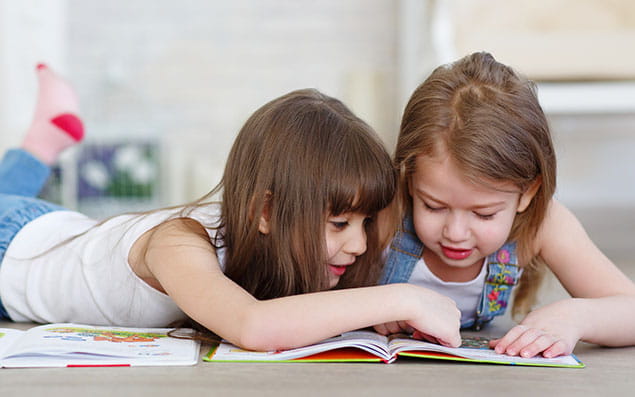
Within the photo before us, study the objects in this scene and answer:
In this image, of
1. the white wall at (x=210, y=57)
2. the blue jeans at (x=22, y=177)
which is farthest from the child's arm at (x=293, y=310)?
the white wall at (x=210, y=57)

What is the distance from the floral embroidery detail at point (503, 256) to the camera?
1.26 metres

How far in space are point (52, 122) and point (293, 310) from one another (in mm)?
1104

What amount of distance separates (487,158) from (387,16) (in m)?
3.25

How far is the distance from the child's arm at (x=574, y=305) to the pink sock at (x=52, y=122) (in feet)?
3.67

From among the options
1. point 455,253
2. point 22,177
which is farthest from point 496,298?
point 22,177

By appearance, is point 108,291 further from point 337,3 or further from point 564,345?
point 337,3

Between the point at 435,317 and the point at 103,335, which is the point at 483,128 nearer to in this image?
the point at 435,317

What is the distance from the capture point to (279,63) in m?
4.18

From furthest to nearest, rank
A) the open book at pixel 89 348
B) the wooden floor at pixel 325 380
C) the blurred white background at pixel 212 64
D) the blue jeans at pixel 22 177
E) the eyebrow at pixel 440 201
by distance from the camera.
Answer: the blurred white background at pixel 212 64 → the blue jeans at pixel 22 177 → the eyebrow at pixel 440 201 → the open book at pixel 89 348 → the wooden floor at pixel 325 380

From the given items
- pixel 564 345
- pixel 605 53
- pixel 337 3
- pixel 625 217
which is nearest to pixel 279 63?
pixel 337 3

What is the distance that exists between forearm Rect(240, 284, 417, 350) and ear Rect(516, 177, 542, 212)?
330 millimetres

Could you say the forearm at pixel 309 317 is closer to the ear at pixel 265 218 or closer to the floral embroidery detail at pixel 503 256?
the ear at pixel 265 218

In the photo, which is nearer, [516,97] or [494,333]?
[516,97]

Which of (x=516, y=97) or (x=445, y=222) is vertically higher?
(x=516, y=97)
